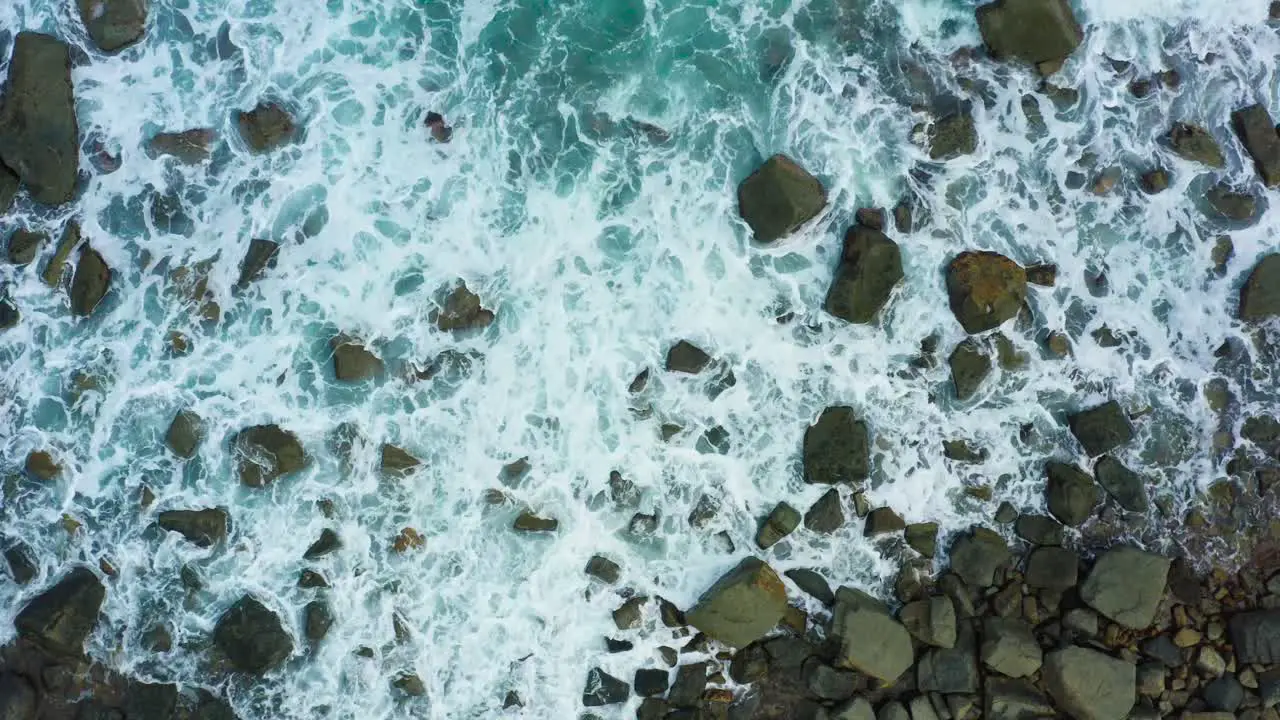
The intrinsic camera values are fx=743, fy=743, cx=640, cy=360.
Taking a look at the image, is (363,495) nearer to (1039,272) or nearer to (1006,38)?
(1039,272)

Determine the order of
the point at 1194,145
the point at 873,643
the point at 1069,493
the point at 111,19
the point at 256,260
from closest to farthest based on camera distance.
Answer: the point at 873,643 < the point at 1069,493 < the point at 256,260 < the point at 111,19 < the point at 1194,145

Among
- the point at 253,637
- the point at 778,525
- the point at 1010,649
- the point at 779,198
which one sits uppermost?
the point at 779,198

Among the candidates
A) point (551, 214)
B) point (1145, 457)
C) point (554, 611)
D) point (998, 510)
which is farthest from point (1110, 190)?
point (554, 611)

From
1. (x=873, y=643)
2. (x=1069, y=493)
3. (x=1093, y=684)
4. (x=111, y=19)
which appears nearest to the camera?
(x=1093, y=684)

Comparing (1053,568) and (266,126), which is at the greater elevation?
(266,126)

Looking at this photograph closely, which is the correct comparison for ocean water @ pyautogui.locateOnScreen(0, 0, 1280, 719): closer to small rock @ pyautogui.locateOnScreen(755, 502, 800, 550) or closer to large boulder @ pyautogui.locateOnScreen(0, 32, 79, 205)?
small rock @ pyautogui.locateOnScreen(755, 502, 800, 550)

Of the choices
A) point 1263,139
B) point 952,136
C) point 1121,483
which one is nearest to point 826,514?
point 1121,483

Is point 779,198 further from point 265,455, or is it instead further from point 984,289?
point 265,455
